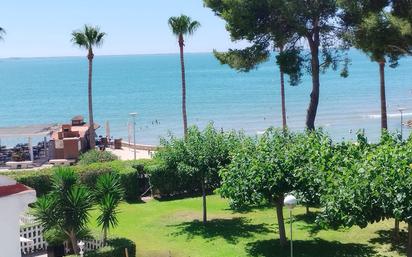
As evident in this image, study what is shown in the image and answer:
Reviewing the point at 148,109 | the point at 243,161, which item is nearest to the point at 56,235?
the point at 243,161

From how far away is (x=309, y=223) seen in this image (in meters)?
20.3

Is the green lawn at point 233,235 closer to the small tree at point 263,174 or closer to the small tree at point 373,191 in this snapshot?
the small tree at point 263,174

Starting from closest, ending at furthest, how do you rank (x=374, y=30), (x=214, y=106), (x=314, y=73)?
(x=374, y=30) < (x=314, y=73) < (x=214, y=106)

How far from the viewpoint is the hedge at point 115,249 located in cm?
1553

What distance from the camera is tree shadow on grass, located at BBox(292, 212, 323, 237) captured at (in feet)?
63.7

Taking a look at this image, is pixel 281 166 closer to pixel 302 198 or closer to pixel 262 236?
pixel 302 198

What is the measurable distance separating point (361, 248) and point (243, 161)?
4.49m

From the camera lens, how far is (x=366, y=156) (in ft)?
45.8

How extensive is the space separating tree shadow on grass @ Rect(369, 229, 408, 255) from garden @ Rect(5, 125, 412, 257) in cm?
3

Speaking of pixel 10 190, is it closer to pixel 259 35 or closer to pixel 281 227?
pixel 281 227

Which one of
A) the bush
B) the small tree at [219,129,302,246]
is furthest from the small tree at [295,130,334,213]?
the bush

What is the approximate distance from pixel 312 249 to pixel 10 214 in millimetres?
10444

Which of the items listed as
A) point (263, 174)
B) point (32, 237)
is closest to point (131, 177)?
point (32, 237)

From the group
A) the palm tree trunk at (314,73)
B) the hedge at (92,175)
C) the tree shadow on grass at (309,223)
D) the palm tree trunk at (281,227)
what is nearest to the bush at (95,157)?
the hedge at (92,175)
